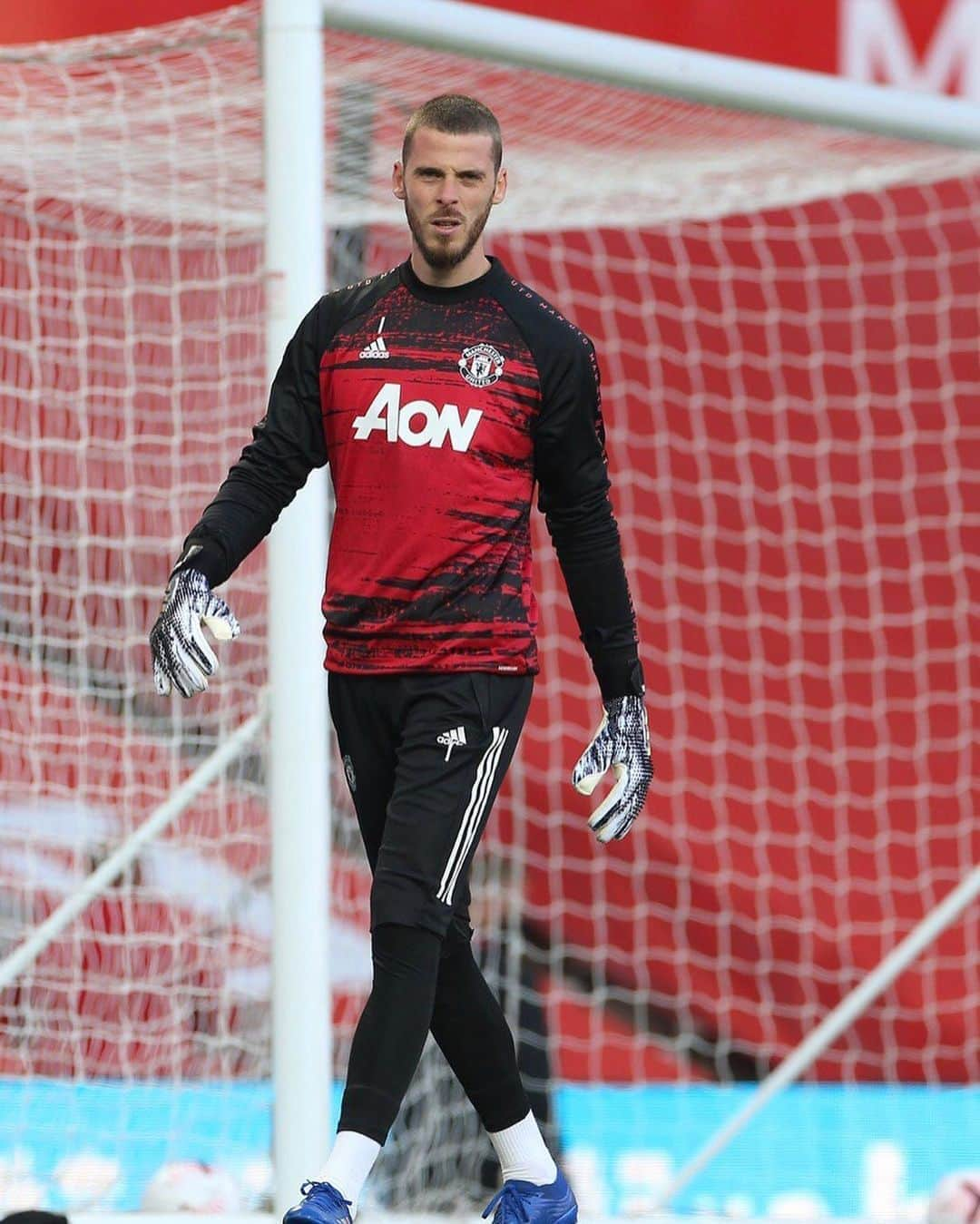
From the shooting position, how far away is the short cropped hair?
2.47m

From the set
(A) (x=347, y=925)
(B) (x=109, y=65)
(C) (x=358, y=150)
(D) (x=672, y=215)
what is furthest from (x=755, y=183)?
(A) (x=347, y=925)

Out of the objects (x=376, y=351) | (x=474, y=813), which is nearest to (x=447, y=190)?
(x=376, y=351)

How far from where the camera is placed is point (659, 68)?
3576 millimetres

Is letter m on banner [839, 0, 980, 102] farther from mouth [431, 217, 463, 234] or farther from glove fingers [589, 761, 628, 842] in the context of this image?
glove fingers [589, 761, 628, 842]

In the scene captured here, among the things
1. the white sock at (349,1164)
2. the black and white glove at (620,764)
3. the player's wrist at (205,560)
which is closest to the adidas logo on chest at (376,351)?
the player's wrist at (205,560)

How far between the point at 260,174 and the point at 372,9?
1207mm

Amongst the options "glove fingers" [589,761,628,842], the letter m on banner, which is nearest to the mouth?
"glove fingers" [589,761,628,842]

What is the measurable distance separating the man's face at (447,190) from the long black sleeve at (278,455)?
0.21 meters

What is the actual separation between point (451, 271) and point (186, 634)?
22.8 inches

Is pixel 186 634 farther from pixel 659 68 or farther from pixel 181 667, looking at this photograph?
pixel 659 68

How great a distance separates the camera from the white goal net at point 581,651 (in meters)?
4.49

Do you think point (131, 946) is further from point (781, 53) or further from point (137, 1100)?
point (781, 53)

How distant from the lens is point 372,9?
3465mm

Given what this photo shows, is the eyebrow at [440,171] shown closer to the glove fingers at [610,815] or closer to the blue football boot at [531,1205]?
the glove fingers at [610,815]
